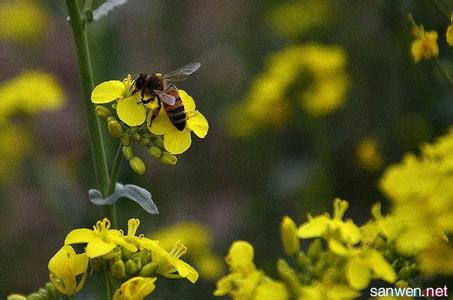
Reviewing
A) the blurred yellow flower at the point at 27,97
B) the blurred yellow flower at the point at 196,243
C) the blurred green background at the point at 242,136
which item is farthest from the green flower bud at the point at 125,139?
the blurred yellow flower at the point at 27,97

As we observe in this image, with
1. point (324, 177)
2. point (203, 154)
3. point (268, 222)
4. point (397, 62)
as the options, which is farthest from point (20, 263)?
point (397, 62)

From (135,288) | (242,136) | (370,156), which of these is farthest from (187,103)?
(242,136)

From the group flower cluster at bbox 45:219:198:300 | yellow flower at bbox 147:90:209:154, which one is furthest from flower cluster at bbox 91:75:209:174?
flower cluster at bbox 45:219:198:300

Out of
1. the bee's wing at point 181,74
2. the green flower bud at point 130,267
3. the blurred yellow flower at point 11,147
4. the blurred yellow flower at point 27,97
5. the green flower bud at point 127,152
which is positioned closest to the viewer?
the green flower bud at point 130,267

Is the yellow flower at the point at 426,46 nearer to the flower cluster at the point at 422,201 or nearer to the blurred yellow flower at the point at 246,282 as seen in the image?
the flower cluster at the point at 422,201

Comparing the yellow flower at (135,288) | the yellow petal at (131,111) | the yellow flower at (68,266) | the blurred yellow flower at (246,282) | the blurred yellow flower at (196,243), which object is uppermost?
the yellow petal at (131,111)

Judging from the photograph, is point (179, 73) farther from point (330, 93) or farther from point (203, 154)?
point (203, 154)

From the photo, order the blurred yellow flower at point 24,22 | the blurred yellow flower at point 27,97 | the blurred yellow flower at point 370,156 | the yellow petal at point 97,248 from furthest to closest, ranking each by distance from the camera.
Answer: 1. the blurred yellow flower at point 24,22
2. the blurred yellow flower at point 27,97
3. the blurred yellow flower at point 370,156
4. the yellow petal at point 97,248
